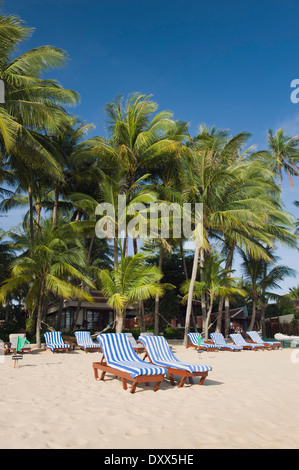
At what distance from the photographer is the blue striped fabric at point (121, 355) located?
5945 mm

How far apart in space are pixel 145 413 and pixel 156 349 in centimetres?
284

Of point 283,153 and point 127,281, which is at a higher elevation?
point 283,153

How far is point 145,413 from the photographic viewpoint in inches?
178

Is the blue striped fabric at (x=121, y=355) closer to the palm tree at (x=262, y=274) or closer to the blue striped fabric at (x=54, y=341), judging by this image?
the blue striped fabric at (x=54, y=341)

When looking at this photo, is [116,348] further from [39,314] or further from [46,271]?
[39,314]

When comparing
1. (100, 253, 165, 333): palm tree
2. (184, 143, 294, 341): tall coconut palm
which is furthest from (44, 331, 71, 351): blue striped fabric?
(184, 143, 294, 341): tall coconut palm

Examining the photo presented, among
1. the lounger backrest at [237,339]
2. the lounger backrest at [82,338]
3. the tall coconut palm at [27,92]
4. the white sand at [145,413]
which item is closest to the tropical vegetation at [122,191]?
the tall coconut palm at [27,92]

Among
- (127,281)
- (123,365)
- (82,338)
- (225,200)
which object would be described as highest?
(225,200)

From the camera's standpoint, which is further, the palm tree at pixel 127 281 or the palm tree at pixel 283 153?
the palm tree at pixel 283 153

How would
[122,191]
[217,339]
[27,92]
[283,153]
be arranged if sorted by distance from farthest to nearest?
[283,153]
[122,191]
[217,339]
[27,92]

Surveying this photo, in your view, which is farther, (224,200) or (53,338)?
(224,200)

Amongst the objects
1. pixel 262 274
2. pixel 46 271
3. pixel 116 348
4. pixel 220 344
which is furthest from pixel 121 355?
pixel 262 274

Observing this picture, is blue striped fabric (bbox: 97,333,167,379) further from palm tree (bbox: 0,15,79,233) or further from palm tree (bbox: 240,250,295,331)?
palm tree (bbox: 240,250,295,331)

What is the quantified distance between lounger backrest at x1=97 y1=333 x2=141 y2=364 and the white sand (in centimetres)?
48
